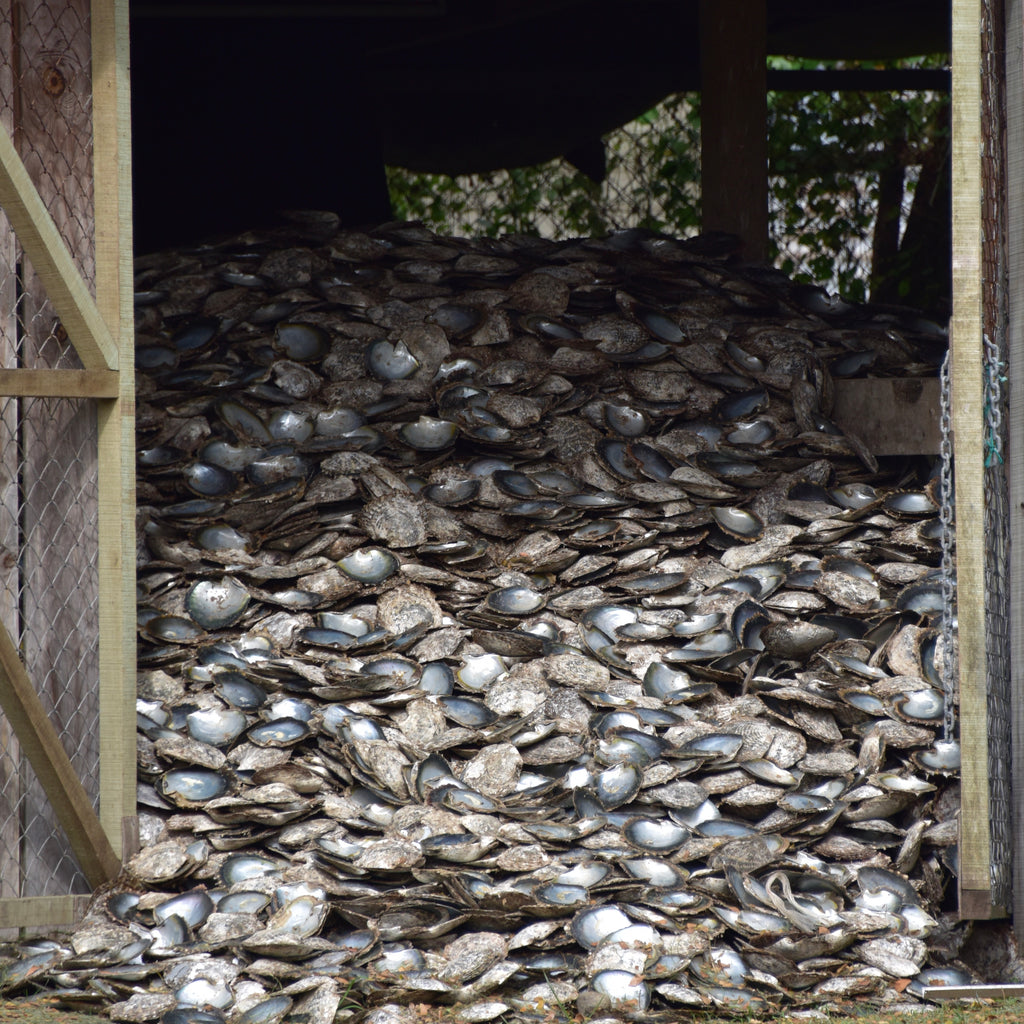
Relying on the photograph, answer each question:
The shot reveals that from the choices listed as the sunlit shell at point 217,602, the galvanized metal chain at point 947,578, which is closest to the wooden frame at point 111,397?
the sunlit shell at point 217,602

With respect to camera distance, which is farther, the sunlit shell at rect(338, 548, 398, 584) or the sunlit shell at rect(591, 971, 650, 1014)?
the sunlit shell at rect(338, 548, 398, 584)

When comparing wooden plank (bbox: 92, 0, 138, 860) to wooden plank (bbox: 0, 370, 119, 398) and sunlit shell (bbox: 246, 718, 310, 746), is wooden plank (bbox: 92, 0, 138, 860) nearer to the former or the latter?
wooden plank (bbox: 0, 370, 119, 398)

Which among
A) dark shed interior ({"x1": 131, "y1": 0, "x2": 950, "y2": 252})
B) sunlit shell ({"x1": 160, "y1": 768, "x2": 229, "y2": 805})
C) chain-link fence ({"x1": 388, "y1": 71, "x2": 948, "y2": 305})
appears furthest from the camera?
chain-link fence ({"x1": 388, "y1": 71, "x2": 948, "y2": 305})

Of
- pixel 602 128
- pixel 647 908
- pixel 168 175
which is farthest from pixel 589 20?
pixel 647 908

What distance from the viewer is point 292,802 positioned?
A: 11.1ft

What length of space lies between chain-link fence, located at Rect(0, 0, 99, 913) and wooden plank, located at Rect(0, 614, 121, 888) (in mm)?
91

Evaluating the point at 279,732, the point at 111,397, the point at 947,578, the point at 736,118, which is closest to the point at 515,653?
the point at 279,732

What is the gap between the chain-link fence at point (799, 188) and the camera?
8.77 metres

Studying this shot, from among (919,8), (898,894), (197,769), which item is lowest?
(898,894)

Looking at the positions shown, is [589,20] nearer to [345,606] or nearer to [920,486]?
[920,486]

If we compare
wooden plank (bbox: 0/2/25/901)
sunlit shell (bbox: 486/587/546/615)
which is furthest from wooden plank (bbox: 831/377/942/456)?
wooden plank (bbox: 0/2/25/901)

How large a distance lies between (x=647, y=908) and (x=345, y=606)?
4.85ft

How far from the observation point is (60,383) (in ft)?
10.7

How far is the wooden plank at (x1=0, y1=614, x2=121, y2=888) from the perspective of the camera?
310 cm
